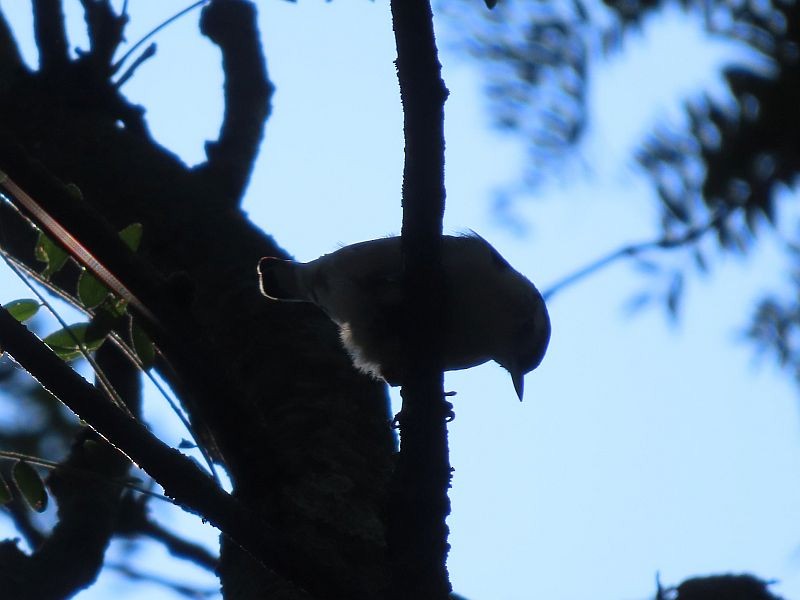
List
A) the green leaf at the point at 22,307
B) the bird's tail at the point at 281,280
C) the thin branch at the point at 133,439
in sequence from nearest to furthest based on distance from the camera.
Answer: the thin branch at the point at 133,439, the green leaf at the point at 22,307, the bird's tail at the point at 281,280

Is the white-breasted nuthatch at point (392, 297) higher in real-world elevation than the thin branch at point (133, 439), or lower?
higher

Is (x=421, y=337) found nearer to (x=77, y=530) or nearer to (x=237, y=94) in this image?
(x=77, y=530)

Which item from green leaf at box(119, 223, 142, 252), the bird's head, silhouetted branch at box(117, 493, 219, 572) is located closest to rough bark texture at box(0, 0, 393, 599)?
green leaf at box(119, 223, 142, 252)

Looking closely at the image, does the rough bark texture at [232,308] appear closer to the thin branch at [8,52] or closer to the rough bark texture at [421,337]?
the thin branch at [8,52]

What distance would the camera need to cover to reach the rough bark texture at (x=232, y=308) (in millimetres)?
2295

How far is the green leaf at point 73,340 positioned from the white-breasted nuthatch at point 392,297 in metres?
0.84

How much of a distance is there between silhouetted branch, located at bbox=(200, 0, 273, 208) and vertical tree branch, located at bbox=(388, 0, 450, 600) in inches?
73.7

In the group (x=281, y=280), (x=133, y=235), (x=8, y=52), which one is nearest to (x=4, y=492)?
(x=133, y=235)

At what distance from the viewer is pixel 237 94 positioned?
4.55 meters

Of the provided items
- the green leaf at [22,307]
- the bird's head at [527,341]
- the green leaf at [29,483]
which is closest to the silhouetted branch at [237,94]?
the bird's head at [527,341]

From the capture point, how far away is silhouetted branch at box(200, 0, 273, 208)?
4316 millimetres

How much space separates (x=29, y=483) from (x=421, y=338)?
3.55 ft

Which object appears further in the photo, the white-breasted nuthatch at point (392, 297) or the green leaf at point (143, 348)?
the white-breasted nuthatch at point (392, 297)

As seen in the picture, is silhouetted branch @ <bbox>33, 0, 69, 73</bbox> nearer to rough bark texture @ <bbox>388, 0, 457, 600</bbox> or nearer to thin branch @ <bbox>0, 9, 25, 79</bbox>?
thin branch @ <bbox>0, 9, 25, 79</bbox>
